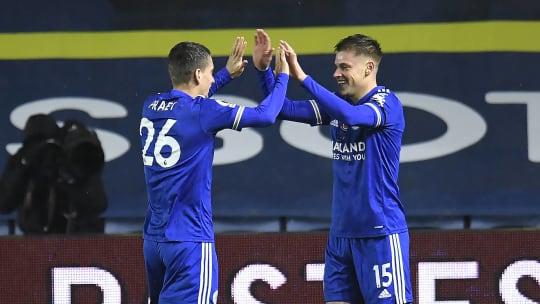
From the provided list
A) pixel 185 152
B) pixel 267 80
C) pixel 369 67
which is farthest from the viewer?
pixel 267 80

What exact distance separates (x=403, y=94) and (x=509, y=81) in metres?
0.58

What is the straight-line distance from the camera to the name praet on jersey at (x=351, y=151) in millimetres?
4984

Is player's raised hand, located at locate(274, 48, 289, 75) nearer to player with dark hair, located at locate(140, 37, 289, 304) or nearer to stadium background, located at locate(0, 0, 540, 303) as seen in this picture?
player with dark hair, located at locate(140, 37, 289, 304)

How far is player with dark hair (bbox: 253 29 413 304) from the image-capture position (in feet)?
16.3

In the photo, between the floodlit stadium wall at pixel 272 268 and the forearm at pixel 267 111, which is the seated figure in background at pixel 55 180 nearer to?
the floodlit stadium wall at pixel 272 268

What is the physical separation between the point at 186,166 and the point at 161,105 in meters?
0.26

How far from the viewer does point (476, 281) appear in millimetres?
6551

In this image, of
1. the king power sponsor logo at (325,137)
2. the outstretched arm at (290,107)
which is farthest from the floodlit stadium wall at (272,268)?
the outstretched arm at (290,107)

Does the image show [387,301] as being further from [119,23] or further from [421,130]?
[119,23]

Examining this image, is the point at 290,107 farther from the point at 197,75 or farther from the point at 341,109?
the point at 197,75

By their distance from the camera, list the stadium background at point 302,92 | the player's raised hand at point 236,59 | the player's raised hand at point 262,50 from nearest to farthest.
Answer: the player's raised hand at point 262,50
the player's raised hand at point 236,59
the stadium background at point 302,92

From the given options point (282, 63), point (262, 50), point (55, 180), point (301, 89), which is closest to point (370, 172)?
point (282, 63)

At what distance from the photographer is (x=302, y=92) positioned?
684 centimetres

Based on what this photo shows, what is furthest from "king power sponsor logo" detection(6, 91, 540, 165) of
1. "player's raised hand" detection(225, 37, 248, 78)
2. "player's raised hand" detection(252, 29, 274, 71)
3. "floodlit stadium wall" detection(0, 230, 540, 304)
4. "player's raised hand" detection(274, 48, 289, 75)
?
"player's raised hand" detection(274, 48, 289, 75)
